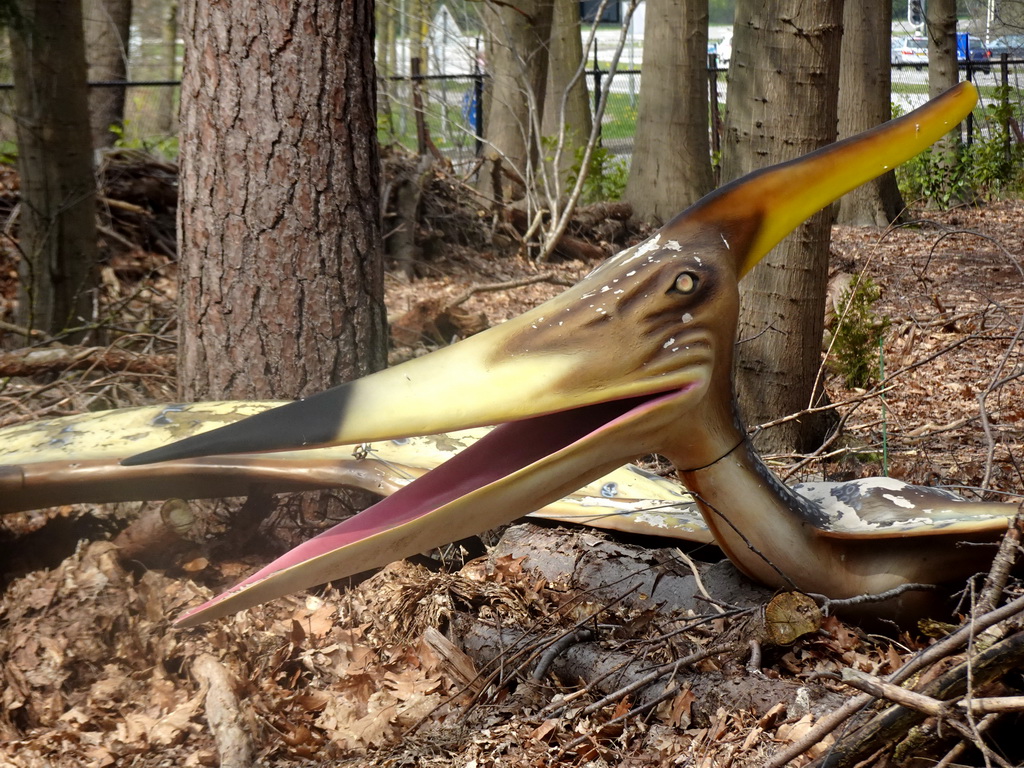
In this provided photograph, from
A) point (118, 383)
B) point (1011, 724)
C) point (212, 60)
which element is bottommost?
point (1011, 724)

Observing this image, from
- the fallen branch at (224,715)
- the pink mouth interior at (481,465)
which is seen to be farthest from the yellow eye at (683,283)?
the fallen branch at (224,715)

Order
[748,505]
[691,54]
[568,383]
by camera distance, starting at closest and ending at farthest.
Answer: [568,383] → [748,505] → [691,54]

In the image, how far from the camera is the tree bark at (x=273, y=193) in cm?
341

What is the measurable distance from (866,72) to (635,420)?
31.7 ft

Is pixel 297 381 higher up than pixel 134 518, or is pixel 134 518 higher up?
pixel 297 381

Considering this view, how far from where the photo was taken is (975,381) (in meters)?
5.28

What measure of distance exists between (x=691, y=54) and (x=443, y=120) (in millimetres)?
2686

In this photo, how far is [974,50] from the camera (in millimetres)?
20781

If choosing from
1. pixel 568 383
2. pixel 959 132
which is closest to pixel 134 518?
pixel 568 383

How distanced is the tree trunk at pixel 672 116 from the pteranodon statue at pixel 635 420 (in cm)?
808

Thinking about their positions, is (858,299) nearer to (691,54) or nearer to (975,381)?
(975,381)

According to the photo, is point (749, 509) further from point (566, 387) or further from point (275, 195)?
point (275, 195)

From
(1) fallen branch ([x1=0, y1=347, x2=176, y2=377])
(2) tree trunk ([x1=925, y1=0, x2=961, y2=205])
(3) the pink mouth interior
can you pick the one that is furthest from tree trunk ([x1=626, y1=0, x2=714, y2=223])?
(3) the pink mouth interior

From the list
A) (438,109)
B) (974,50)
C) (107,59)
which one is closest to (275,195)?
(107,59)
